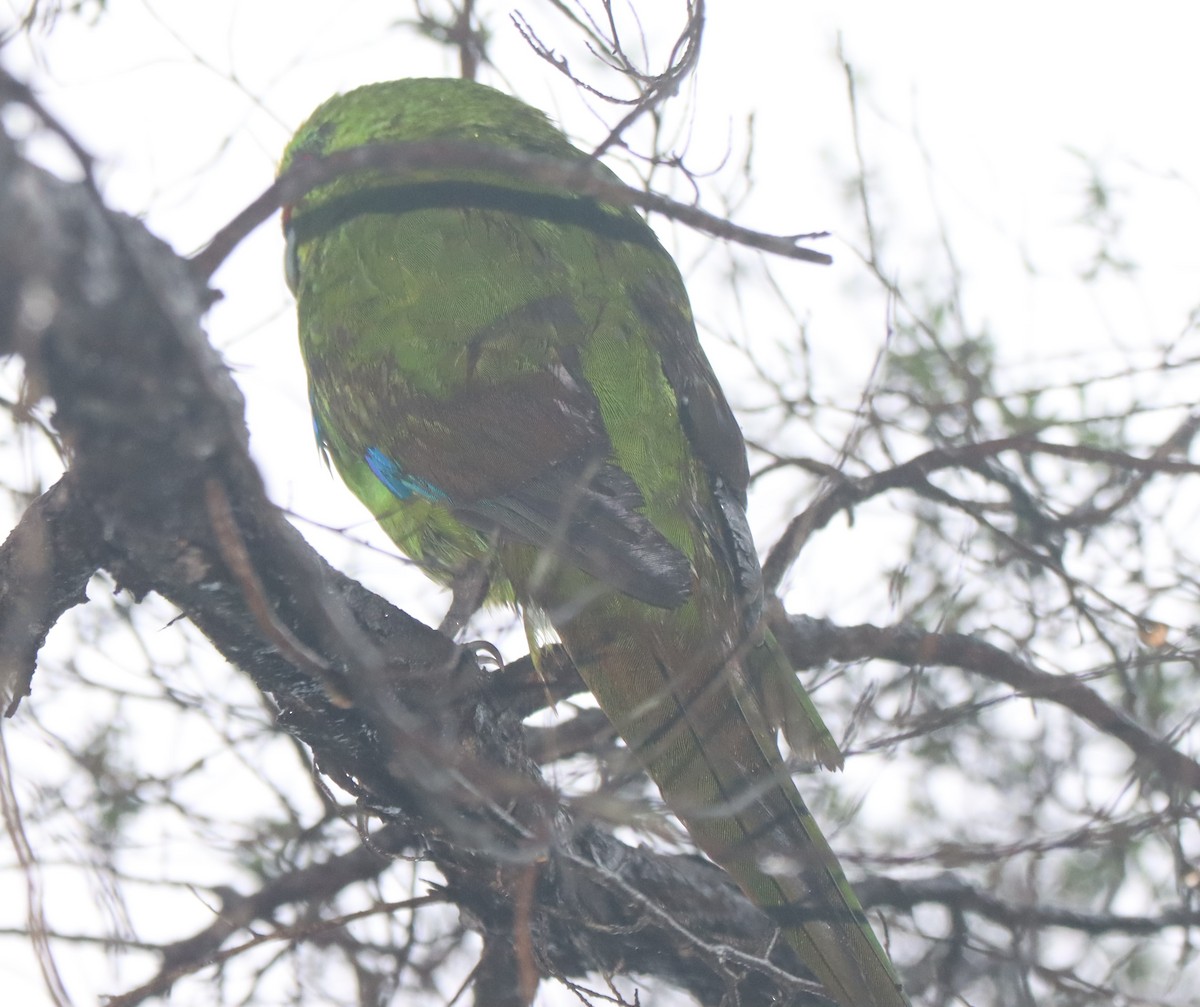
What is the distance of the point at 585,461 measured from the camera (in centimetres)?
277

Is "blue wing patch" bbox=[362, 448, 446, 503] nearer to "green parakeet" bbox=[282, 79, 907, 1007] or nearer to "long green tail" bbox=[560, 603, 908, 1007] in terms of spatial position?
"green parakeet" bbox=[282, 79, 907, 1007]

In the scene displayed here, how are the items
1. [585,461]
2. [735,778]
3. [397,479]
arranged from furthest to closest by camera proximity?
[397,479] < [585,461] < [735,778]

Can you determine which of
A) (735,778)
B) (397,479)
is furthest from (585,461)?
(735,778)

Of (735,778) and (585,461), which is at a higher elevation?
(585,461)

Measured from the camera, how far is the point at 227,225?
1.30 meters

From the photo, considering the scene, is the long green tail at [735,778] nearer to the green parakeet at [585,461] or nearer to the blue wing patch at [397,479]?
the green parakeet at [585,461]

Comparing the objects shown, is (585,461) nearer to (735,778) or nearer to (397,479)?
(397,479)

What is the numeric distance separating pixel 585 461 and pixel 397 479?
559 millimetres

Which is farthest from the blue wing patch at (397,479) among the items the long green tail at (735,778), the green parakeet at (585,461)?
the long green tail at (735,778)

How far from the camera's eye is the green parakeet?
252 centimetres

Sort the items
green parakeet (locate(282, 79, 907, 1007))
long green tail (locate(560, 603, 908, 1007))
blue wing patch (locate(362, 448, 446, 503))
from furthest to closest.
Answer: blue wing patch (locate(362, 448, 446, 503)), green parakeet (locate(282, 79, 907, 1007)), long green tail (locate(560, 603, 908, 1007))

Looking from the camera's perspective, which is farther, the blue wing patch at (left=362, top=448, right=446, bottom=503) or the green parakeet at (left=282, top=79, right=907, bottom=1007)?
the blue wing patch at (left=362, top=448, right=446, bottom=503)

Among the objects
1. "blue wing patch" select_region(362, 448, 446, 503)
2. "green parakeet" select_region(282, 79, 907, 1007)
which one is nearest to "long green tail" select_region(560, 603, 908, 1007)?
"green parakeet" select_region(282, 79, 907, 1007)

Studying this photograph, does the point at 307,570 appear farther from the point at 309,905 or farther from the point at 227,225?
the point at 309,905
